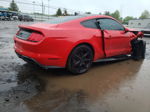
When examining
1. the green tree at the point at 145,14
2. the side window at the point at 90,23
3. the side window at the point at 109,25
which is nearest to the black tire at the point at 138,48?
the side window at the point at 109,25

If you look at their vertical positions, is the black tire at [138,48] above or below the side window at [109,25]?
below

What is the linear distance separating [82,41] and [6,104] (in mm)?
1863

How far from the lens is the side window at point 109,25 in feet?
11.7

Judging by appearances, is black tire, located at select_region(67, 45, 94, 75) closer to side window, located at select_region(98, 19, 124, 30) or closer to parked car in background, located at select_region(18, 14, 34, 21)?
side window, located at select_region(98, 19, 124, 30)

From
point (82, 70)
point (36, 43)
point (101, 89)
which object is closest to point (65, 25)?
point (36, 43)

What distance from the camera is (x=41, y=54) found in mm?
2639

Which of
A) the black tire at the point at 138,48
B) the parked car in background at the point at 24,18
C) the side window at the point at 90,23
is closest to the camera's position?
the side window at the point at 90,23

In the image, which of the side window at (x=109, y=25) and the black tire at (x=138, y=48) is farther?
the black tire at (x=138, y=48)

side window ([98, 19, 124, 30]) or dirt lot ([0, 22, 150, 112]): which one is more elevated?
side window ([98, 19, 124, 30])

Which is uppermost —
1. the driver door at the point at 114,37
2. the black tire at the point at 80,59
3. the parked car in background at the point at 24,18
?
the parked car in background at the point at 24,18

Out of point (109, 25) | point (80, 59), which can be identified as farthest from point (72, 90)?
point (109, 25)

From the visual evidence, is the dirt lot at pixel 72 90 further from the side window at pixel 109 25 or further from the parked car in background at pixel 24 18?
the parked car in background at pixel 24 18

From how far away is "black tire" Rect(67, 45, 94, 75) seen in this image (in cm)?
301

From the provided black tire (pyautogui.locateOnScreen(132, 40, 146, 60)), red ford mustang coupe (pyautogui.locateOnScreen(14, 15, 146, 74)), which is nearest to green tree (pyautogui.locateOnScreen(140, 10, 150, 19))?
black tire (pyautogui.locateOnScreen(132, 40, 146, 60))
